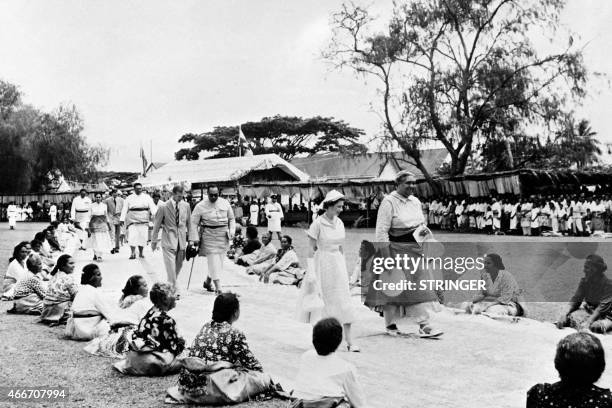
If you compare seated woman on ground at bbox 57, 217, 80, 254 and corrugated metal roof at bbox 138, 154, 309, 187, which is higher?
corrugated metal roof at bbox 138, 154, 309, 187

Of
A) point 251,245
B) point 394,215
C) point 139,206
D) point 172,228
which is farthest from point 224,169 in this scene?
point 394,215

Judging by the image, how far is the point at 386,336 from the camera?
799 cm

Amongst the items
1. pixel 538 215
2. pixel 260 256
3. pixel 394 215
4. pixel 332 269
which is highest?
pixel 394 215

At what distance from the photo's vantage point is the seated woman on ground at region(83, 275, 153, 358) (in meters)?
7.12

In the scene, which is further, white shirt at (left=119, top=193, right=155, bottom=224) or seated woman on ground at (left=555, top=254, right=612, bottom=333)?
white shirt at (left=119, top=193, right=155, bottom=224)

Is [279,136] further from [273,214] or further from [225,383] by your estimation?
[225,383]

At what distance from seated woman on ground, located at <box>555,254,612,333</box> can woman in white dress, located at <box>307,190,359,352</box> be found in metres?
2.74

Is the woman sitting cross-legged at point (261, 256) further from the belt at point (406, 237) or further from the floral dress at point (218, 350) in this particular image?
the floral dress at point (218, 350)

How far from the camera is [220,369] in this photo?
18.0ft

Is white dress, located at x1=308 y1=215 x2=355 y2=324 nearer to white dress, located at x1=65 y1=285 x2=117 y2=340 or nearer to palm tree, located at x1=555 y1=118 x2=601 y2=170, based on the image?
white dress, located at x1=65 y1=285 x2=117 y2=340

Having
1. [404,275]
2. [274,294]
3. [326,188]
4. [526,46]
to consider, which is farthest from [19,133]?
[404,275]

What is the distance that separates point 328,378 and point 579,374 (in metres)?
1.61

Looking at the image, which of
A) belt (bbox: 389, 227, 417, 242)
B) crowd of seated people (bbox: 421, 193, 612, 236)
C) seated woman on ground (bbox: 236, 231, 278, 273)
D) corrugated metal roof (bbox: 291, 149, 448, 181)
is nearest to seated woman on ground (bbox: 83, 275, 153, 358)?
belt (bbox: 389, 227, 417, 242)

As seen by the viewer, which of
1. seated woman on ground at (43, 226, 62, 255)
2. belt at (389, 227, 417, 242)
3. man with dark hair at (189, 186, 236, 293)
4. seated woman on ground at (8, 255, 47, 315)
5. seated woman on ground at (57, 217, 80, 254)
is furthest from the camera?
seated woman on ground at (57, 217, 80, 254)
